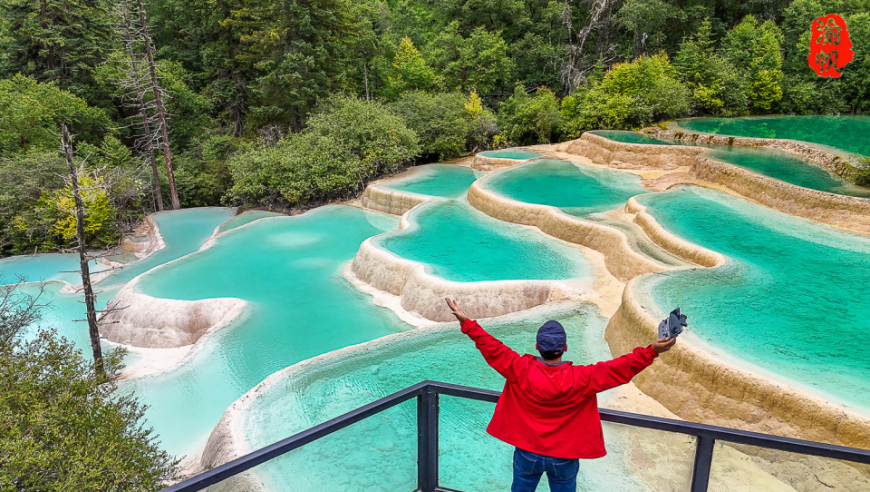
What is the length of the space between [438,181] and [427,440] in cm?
1722

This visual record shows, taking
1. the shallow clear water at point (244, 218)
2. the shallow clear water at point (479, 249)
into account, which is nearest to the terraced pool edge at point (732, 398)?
the shallow clear water at point (479, 249)

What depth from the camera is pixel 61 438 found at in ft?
17.2

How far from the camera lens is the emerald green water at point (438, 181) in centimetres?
1856

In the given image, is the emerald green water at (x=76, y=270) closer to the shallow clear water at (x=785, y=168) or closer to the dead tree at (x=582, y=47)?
the shallow clear water at (x=785, y=168)

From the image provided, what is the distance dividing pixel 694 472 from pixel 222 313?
10.7 m

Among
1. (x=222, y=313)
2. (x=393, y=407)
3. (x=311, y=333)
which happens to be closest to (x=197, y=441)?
(x=311, y=333)

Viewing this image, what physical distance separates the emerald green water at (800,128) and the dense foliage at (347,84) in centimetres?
133

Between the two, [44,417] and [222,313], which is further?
[222,313]

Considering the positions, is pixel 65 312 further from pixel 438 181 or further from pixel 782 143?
pixel 782 143

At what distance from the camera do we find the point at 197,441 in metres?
8.27

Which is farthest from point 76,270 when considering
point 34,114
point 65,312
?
point 34,114

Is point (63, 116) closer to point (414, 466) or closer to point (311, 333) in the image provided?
point (311, 333)

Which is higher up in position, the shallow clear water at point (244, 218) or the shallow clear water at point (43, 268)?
the shallow clear water at point (244, 218)

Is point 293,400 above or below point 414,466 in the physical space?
below
